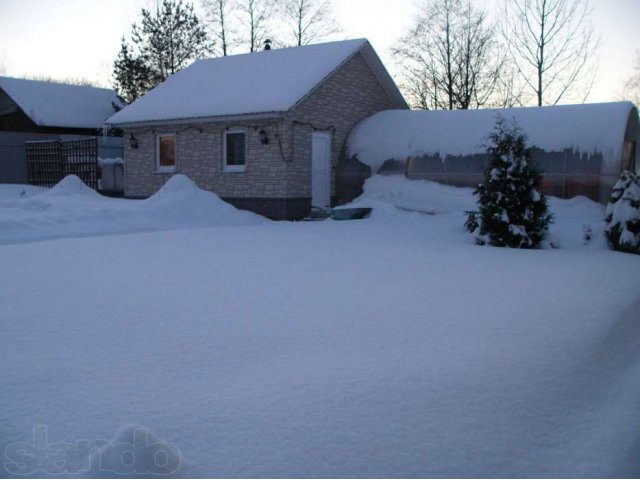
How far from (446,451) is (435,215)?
12.2 meters

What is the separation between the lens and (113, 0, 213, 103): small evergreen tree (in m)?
32.9

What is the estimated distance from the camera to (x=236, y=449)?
2545mm

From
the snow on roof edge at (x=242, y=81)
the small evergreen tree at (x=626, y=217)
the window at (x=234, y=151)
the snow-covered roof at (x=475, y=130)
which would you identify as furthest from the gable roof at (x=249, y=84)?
the small evergreen tree at (x=626, y=217)

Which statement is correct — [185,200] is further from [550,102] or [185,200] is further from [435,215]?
[550,102]

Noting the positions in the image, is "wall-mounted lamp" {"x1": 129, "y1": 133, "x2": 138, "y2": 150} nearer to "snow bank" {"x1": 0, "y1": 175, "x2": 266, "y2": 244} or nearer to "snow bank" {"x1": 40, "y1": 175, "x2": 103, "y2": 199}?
"snow bank" {"x1": 40, "y1": 175, "x2": 103, "y2": 199}

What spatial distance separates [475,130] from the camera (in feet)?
52.3

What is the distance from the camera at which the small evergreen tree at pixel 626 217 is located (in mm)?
9773

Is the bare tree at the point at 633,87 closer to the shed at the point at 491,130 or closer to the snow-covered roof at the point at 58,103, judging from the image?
the shed at the point at 491,130

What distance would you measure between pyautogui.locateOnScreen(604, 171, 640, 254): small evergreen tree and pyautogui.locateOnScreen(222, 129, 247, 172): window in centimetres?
971

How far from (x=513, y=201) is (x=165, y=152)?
11.9 metres

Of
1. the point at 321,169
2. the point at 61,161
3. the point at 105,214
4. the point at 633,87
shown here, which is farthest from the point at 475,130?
the point at 633,87

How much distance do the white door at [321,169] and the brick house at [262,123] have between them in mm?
30

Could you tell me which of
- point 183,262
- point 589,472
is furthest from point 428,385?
point 183,262

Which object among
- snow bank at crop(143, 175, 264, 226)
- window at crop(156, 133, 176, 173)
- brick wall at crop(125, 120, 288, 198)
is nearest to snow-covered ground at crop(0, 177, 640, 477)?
snow bank at crop(143, 175, 264, 226)
